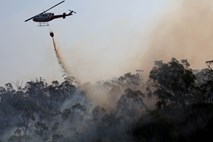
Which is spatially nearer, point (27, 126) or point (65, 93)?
point (27, 126)

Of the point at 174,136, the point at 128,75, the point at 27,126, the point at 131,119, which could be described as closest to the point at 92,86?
the point at 128,75

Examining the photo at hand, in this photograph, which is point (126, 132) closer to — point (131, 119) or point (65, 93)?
point (131, 119)

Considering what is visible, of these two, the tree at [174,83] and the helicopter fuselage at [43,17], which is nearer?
the helicopter fuselage at [43,17]

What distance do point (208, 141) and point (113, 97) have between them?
39623mm

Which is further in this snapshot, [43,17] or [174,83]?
Result: [174,83]

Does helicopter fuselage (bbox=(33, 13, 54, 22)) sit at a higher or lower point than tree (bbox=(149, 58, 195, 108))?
higher

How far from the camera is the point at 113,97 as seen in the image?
108750 mm

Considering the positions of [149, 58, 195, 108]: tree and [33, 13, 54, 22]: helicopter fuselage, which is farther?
[149, 58, 195, 108]: tree

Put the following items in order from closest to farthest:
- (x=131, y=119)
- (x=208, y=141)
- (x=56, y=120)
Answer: (x=208, y=141)
(x=131, y=119)
(x=56, y=120)

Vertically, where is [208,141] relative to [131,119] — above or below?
below

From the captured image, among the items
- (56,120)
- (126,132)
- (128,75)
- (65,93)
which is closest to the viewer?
(126,132)

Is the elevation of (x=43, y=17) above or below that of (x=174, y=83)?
above

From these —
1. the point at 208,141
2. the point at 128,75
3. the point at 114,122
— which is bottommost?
the point at 208,141

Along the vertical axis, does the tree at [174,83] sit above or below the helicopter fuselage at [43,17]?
below
